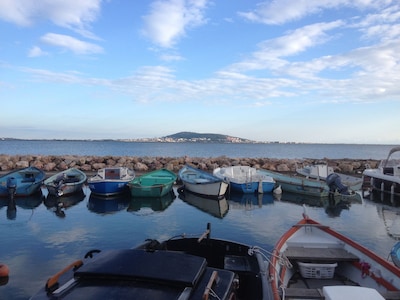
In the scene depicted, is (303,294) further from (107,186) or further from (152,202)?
(107,186)

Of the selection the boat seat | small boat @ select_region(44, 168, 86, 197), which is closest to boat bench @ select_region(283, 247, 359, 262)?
the boat seat

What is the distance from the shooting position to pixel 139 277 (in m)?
3.64

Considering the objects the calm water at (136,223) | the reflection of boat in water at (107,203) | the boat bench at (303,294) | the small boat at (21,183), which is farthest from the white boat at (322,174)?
the boat bench at (303,294)

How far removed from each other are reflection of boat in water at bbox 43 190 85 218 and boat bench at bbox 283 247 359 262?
11959 millimetres

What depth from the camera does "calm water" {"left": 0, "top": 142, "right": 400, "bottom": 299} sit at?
10.3 metres

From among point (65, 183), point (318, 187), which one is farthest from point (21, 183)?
point (318, 187)

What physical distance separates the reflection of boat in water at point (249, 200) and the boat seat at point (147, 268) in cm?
1463

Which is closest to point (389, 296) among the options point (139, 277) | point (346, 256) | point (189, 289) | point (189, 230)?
point (346, 256)

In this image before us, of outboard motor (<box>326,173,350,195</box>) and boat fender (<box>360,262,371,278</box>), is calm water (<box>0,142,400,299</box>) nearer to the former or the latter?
outboard motor (<box>326,173,350,195</box>)

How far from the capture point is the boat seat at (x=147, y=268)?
11.9 feet

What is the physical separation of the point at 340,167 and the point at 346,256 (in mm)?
30436

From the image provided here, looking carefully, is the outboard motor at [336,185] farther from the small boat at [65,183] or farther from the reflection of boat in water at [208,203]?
the small boat at [65,183]

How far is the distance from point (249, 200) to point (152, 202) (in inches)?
232

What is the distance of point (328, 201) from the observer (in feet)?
68.6
